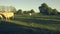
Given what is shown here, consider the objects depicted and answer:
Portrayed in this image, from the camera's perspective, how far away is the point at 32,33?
716 inches

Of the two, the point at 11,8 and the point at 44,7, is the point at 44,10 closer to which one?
the point at 44,7

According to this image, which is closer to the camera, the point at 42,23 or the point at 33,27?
the point at 33,27

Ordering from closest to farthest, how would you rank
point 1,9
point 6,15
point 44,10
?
point 6,15 → point 1,9 → point 44,10

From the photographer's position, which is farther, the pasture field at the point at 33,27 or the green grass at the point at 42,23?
the green grass at the point at 42,23

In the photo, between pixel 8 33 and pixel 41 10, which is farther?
pixel 41 10

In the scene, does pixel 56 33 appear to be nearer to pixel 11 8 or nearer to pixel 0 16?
pixel 0 16

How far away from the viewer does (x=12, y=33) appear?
18.1 metres

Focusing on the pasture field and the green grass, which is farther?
the green grass

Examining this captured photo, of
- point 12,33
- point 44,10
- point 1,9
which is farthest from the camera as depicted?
point 44,10

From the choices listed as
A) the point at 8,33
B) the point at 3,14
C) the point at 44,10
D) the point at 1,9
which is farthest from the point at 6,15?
the point at 44,10

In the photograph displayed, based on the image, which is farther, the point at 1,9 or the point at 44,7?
the point at 44,7

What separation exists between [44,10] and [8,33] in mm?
81611

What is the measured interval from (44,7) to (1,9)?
1605 inches

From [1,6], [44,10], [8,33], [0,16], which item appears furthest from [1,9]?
[8,33]
